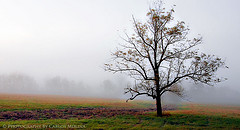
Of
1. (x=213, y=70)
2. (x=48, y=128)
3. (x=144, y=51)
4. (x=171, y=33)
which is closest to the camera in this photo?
(x=48, y=128)

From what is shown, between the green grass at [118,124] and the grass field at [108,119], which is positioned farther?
the grass field at [108,119]

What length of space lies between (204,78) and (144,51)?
8029mm

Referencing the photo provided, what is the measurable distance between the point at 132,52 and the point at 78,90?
6913 inches

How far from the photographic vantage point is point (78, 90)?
7234 inches

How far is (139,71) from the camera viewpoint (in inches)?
796

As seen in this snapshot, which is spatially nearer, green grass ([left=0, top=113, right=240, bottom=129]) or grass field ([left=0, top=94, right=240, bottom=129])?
green grass ([left=0, top=113, right=240, bottom=129])

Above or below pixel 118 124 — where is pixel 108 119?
below

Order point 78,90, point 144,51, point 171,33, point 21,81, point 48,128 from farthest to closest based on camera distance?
point 78,90
point 21,81
point 144,51
point 171,33
point 48,128

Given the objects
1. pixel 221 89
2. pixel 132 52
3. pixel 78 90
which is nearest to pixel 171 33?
pixel 132 52

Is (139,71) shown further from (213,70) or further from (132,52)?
(213,70)

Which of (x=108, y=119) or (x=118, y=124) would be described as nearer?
(x=118, y=124)

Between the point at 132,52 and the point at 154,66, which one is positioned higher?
the point at 132,52

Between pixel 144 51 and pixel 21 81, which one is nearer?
pixel 144 51

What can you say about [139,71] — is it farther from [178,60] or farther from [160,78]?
[178,60]
